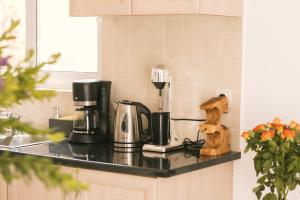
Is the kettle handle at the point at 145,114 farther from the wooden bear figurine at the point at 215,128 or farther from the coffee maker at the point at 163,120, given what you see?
the wooden bear figurine at the point at 215,128

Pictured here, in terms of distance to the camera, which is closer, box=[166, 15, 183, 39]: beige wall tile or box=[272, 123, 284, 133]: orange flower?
box=[272, 123, 284, 133]: orange flower

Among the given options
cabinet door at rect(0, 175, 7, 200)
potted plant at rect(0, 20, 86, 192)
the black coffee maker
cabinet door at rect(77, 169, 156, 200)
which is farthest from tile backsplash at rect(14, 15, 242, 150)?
potted plant at rect(0, 20, 86, 192)

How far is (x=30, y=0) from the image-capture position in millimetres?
3742

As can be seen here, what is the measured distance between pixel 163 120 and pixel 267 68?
53cm

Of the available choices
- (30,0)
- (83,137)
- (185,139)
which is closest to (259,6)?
(185,139)

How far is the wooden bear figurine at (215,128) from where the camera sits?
277 cm

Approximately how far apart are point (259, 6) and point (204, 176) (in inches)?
31.8

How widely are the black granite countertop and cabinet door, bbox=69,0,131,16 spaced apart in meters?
0.64

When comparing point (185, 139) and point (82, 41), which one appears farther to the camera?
point (82, 41)

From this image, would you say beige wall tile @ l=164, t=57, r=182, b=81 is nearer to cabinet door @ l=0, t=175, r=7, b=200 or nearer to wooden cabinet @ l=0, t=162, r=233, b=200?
wooden cabinet @ l=0, t=162, r=233, b=200

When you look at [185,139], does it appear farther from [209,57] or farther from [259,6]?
[259,6]

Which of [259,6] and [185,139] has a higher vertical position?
[259,6]

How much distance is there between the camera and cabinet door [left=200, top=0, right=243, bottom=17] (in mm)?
2609

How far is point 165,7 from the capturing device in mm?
2637
